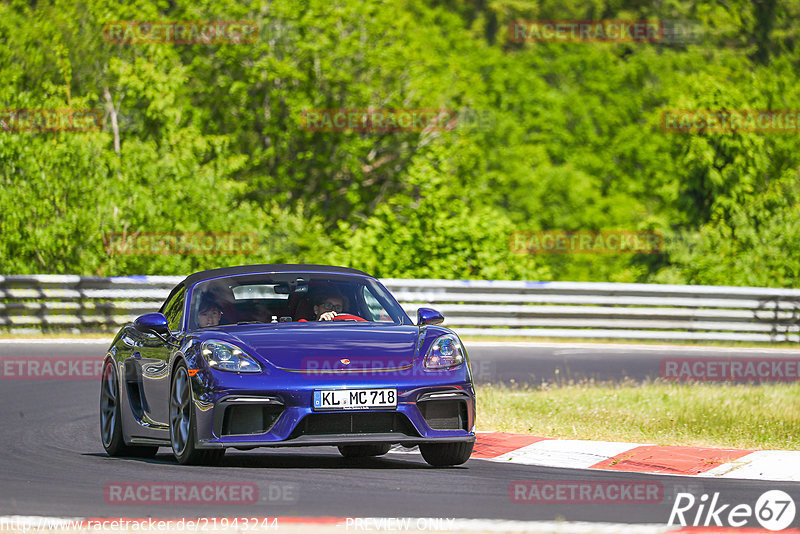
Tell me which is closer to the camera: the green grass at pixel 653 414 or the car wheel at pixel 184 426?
the car wheel at pixel 184 426

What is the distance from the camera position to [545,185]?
4391 centimetres

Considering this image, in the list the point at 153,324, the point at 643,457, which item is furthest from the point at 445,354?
the point at 153,324

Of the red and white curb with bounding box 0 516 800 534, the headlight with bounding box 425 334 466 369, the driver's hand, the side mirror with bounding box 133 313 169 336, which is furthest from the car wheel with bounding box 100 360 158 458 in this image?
the red and white curb with bounding box 0 516 800 534

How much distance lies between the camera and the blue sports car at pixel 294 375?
27.3 feet

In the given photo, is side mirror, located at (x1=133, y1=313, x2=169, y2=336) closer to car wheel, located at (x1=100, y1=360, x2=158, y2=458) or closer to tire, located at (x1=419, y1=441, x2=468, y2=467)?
car wheel, located at (x1=100, y1=360, x2=158, y2=458)

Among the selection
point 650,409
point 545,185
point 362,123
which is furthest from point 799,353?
point 545,185

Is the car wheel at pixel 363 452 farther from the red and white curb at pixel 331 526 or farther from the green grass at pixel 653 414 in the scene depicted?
the red and white curb at pixel 331 526

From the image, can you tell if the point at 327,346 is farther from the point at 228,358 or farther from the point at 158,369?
the point at 158,369

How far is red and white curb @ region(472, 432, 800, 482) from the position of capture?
8.91m

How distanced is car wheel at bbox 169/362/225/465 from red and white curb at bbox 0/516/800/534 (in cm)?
188

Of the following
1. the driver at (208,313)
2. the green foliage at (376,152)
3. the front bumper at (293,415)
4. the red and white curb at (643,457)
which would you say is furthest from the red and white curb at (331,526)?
the green foliage at (376,152)

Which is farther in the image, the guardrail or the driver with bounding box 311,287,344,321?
the guardrail

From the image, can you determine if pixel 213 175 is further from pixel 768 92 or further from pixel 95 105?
pixel 768 92

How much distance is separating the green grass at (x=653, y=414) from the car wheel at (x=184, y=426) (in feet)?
10.5
